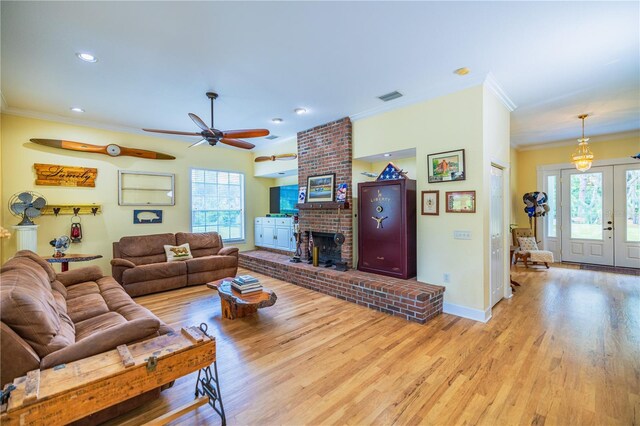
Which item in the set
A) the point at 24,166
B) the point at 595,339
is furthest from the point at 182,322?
the point at 595,339

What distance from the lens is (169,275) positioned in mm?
4797

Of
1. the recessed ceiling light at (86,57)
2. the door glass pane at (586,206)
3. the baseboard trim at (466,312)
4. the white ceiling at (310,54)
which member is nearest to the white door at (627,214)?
the door glass pane at (586,206)

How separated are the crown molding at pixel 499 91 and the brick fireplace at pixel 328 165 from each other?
217cm

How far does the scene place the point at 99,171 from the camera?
5.27m

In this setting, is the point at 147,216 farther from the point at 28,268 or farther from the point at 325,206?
Answer: the point at 325,206

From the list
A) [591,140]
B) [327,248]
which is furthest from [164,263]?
[591,140]

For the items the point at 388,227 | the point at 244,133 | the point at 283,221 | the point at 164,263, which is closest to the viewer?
the point at 244,133

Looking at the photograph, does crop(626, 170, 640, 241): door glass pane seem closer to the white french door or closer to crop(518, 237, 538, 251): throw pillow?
the white french door

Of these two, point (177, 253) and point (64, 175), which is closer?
point (64, 175)

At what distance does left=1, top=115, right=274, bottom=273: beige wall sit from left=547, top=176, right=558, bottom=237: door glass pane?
8.02 metres

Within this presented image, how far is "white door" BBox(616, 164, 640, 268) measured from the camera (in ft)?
19.1

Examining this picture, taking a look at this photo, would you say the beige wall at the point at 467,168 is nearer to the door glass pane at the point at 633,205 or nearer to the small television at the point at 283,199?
the small television at the point at 283,199

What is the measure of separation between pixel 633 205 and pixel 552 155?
181 centimetres

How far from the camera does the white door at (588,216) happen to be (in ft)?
20.1
